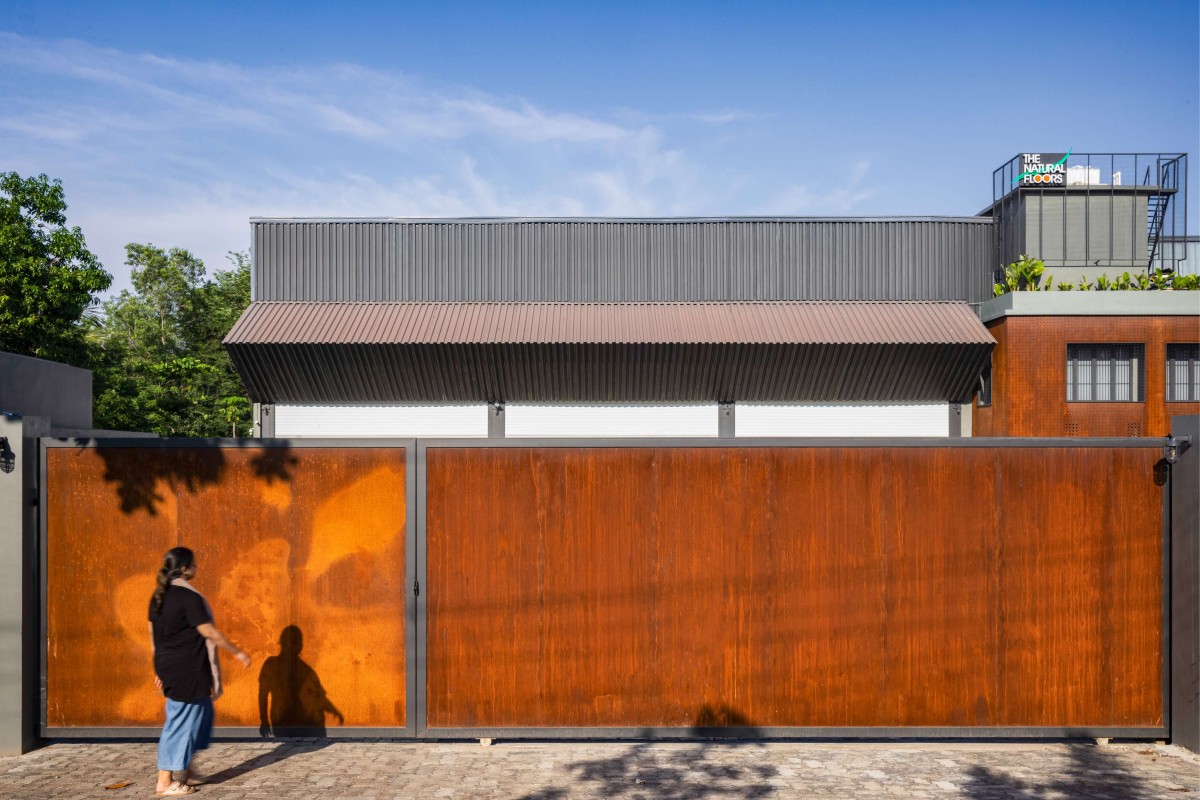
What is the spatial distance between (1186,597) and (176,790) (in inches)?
303

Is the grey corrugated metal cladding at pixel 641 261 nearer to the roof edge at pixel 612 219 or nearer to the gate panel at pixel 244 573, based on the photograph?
the roof edge at pixel 612 219

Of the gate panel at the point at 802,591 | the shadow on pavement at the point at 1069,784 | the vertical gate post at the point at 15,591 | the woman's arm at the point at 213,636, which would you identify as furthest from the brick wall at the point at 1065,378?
the vertical gate post at the point at 15,591

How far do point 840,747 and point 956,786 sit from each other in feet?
3.17

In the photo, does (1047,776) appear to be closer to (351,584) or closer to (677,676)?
(677,676)

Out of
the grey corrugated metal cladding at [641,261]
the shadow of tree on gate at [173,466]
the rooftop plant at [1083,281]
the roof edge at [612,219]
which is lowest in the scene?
the shadow of tree on gate at [173,466]

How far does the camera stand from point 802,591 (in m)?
6.11

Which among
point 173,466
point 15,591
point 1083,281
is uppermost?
point 1083,281

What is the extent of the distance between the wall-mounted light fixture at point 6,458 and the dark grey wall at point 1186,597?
9.26 m

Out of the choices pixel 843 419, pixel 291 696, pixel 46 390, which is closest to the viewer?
pixel 291 696

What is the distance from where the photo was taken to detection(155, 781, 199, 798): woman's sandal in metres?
5.11

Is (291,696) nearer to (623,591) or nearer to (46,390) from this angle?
(623,591)

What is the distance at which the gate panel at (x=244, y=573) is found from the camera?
605 cm

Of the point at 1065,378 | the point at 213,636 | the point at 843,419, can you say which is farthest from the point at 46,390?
the point at 1065,378

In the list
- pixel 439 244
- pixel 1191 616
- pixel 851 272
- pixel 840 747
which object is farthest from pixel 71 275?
pixel 1191 616
